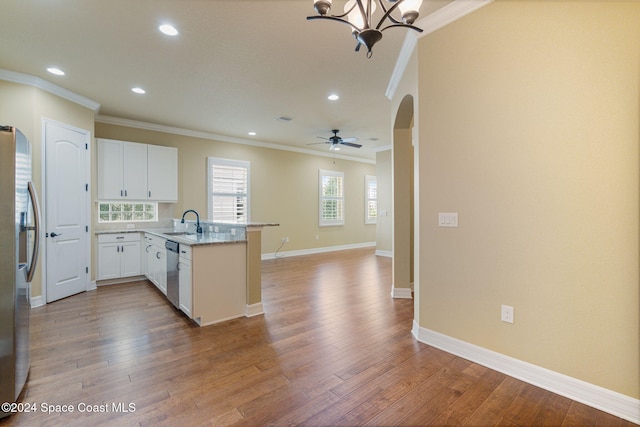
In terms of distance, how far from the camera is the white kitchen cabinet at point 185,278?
3047 millimetres

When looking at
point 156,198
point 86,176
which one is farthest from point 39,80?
point 156,198

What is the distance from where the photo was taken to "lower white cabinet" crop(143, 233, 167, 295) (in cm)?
391

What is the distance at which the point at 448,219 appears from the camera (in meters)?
2.45

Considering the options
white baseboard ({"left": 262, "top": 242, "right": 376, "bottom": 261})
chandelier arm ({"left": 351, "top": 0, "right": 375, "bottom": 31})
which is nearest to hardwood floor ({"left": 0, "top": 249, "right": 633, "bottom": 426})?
chandelier arm ({"left": 351, "top": 0, "right": 375, "bottom": 31})

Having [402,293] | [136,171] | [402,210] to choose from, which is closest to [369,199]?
[402,210]

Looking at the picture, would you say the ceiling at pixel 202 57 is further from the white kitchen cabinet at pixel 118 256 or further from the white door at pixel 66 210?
the white kitchen cabinet at pixel 118 256

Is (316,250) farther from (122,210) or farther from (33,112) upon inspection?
(33,112)

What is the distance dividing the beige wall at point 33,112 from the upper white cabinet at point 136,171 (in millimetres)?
874

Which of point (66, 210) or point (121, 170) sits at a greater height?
point (121, 170)

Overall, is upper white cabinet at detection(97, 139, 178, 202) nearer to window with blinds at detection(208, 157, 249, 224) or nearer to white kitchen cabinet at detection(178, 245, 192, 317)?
window with blinds at detection(208, 157, 249, 224)

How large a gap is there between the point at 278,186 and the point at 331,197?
5.94 feet

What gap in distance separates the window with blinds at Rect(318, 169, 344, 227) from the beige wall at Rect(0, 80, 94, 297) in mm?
5594

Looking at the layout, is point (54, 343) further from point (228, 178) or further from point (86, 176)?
point (228, 178)

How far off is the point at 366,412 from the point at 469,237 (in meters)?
1.51
